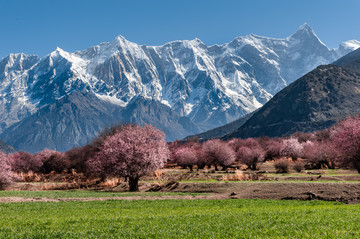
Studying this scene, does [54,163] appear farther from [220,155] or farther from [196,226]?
Answer: [196,226]

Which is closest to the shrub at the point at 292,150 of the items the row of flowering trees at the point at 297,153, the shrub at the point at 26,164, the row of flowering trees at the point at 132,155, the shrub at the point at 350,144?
the row of flowering trees at the point at 297,153

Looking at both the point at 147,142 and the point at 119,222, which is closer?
the point at 119,222

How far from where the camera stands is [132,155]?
49469mm

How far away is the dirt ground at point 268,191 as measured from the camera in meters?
34.5

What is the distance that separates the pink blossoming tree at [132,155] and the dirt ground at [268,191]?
425cm

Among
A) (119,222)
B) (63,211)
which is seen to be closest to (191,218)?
(119,222)

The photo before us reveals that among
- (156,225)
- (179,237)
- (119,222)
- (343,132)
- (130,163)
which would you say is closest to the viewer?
(179,237)

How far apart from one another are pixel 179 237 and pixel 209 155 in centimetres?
7020

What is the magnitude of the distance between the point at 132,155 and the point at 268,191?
21317 millimetres

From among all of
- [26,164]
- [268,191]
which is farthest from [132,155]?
[26,164]

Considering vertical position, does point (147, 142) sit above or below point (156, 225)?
above

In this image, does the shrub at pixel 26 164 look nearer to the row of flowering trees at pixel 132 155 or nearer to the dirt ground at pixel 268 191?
the row of flowering trees at pixel 132 155

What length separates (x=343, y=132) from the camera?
2122 inches

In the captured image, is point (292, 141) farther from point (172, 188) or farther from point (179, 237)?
point (179, 237)
